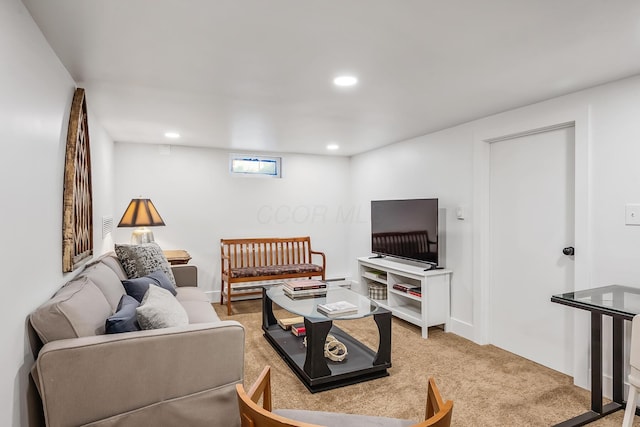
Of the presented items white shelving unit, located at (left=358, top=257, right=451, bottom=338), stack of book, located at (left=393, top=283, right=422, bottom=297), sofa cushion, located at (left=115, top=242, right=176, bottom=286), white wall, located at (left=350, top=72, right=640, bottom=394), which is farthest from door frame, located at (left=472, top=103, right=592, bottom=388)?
sofa cushion, located at (left=115, top=242, right=176, bottom=286)

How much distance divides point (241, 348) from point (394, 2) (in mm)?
1831

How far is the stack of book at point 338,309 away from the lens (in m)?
2.87

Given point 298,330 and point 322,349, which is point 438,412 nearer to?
point 322,349

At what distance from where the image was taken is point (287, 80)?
2545 mm

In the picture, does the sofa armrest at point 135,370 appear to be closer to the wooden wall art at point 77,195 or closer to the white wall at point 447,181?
the wooden wall art at point 77,195

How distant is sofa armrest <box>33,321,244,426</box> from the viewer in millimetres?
1582

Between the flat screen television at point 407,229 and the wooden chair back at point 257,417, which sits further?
the flat screen television at point 407,229

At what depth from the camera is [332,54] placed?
2.11 meters

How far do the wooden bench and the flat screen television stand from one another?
36.4 inches

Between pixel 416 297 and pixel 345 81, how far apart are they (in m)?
2.44

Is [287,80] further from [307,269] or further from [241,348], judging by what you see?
[307,269]

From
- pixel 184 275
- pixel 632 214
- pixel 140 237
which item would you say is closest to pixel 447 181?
pixel 632 214

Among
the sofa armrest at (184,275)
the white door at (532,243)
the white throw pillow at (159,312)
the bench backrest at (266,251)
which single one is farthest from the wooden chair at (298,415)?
the bench backrest at (266,251)

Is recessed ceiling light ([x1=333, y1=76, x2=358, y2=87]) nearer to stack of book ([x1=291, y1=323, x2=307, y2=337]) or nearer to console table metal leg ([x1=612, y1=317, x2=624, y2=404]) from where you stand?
stack of book ([x1=291, y1=323, x2=307, y2=337])
